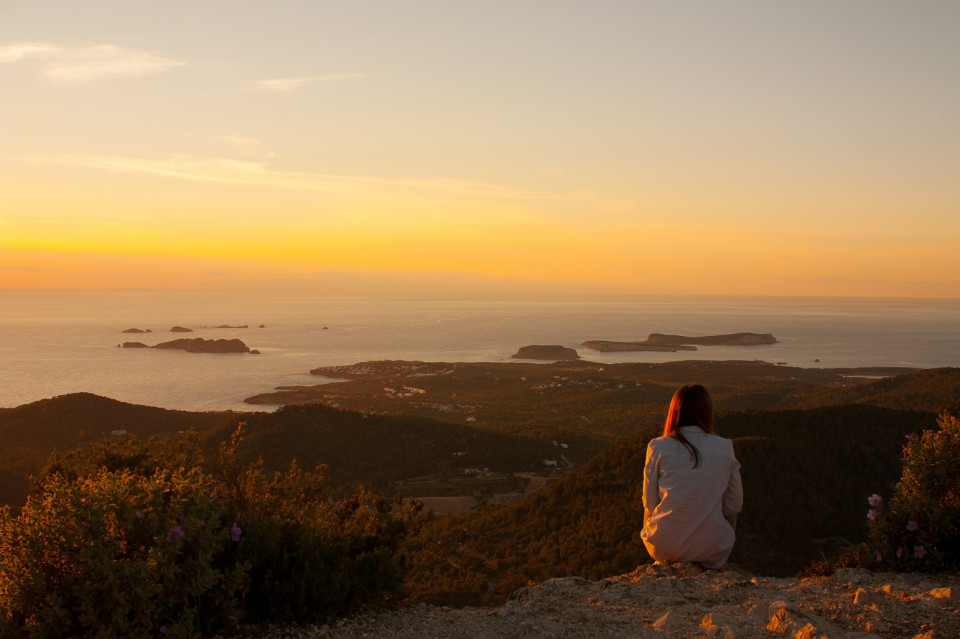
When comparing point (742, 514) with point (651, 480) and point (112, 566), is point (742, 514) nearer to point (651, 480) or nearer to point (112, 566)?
point (651, 480)

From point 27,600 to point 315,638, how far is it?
1.97 meters

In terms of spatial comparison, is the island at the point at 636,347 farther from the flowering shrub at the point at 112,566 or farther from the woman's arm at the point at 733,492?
the flowering shrub at the point at 112,566

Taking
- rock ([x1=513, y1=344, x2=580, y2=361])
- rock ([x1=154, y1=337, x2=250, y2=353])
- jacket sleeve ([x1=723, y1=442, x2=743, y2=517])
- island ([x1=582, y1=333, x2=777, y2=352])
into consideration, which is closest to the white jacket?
jacket sleeve ([x1=723, y1=442, x2=743, y2=517])

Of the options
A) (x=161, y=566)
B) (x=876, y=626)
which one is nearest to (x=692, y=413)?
(x=876, y=626)

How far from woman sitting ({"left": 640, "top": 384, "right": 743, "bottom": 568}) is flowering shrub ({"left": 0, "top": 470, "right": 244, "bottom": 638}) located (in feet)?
11.4

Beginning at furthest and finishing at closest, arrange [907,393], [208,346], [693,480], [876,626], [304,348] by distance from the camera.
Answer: [304,348], [208,346], [907,393], [693,480], [876,626]

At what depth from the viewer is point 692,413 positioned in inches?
211

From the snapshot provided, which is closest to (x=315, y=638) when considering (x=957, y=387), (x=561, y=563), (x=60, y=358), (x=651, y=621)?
(x=651, y=621)

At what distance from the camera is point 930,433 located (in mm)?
6340

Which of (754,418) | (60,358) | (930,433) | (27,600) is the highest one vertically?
(930,433)

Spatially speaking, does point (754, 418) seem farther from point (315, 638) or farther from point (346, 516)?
point (315, 638)

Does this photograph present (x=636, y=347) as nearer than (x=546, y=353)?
No

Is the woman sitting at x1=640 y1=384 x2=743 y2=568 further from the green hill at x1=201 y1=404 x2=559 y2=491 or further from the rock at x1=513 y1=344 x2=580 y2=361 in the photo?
the rock at x1=513 y1=344 x2=580 y2=361

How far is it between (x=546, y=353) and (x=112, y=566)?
9499 cm
